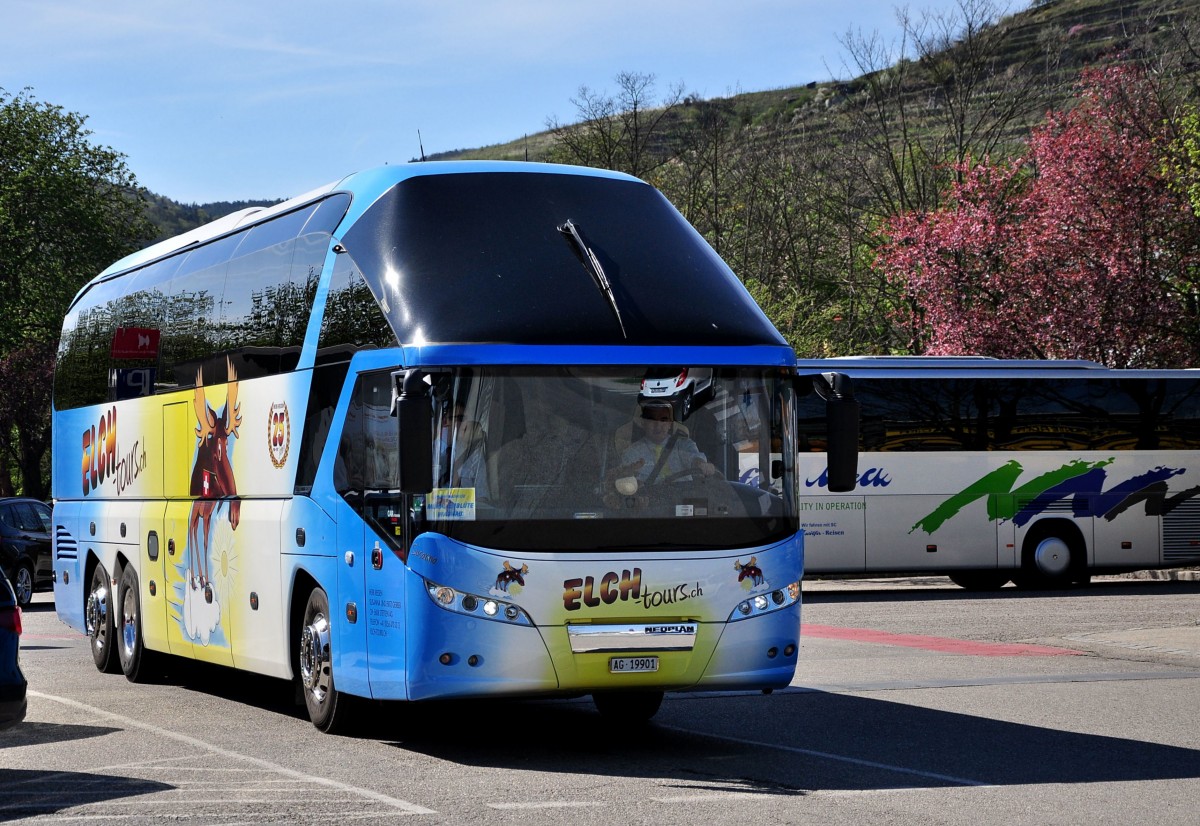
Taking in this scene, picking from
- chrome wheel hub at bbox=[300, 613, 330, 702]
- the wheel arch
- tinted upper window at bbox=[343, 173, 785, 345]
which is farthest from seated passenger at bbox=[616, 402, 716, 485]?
the wheel arch

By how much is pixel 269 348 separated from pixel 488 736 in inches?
129

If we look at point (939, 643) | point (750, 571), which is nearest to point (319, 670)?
point (750, 571)

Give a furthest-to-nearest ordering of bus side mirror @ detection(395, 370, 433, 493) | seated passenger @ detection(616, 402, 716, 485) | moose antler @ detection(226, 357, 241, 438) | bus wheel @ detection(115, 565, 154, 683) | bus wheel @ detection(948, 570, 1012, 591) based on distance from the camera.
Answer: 1. bus wheel @ detection(948, 570, 1012, 591)
2. bus wheel @ detection(115, 565, 154, 683)
3. moose antler @ detection(226, 357, 241, 438)
4. seated passenger @ detection(616, 402, 716, 485)
5. bus side mirror @ detection(395, 370, 433, 493)

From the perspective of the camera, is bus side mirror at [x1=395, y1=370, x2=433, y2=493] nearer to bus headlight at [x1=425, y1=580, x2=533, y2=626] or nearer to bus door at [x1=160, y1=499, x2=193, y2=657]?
bus headlight at [x1=425, y1=580, x2=533, y2=626]

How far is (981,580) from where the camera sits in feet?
95.8

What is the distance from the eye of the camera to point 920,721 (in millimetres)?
12070

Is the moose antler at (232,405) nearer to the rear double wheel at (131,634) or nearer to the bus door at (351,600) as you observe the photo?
the bus door at (351,600)

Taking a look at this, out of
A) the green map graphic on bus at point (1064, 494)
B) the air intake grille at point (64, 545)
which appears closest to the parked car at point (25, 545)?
the air intake grille at point (64, 545)

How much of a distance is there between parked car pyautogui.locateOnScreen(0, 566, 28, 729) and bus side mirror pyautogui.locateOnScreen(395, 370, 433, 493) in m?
2.18

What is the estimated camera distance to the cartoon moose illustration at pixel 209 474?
1336cm

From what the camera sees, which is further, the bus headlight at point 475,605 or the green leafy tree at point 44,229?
the green leafy tree at point 44,229

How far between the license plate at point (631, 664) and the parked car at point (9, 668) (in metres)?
3.26

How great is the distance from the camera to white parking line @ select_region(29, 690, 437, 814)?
8.66 metres

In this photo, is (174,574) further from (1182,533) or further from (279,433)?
(1182,533)
